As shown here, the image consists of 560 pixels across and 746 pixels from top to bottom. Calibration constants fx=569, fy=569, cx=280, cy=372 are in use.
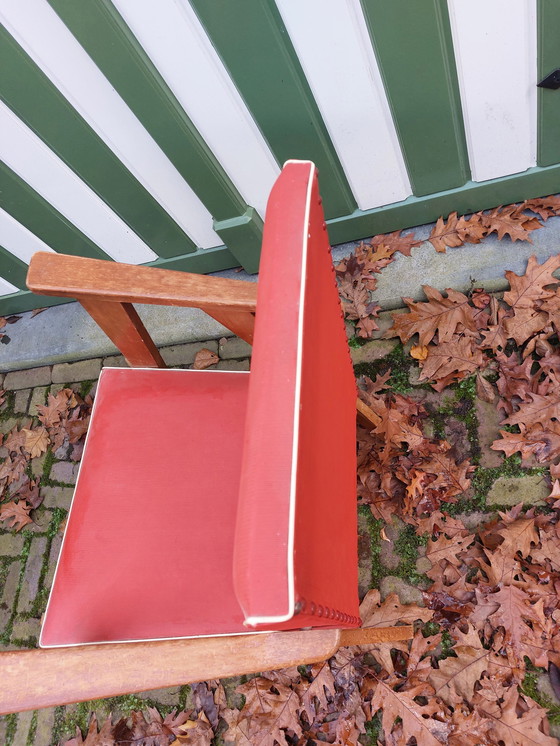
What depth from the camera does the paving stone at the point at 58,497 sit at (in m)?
2.67

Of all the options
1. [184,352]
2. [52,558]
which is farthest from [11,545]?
[184,352]

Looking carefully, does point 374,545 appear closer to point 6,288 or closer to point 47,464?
point 47,464

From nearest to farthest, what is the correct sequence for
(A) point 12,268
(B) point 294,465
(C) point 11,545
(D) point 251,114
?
(B) point 294,465 < (D) point 251,114 < (C) point 11,545 < (A) point 12,268

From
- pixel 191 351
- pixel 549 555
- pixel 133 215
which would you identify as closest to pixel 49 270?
pixel 133 215

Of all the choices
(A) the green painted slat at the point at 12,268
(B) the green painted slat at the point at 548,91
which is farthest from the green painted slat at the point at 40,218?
(B) the green painted slat at the point at 548,91

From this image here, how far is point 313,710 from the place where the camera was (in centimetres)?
199

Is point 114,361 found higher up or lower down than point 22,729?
higher up

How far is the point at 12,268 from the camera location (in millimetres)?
2779

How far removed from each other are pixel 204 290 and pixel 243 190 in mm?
998

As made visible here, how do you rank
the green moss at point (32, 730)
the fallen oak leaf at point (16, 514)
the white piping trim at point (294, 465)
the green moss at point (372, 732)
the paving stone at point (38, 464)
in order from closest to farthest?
1. the white piping trim at point (294, 465)
2. the green moss at point (372, 732)
3. the green moss at point (32, 730)
4. the fallen oak leaf at point (16, 514)
5. the paving stone at point (38, 464)

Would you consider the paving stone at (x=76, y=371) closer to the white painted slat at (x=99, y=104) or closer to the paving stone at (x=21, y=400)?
the paving stone at (x=21, y=400)

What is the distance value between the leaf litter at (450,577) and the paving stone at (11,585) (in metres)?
0.67

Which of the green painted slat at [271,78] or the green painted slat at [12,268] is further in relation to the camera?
the green painted slat at [12,268]

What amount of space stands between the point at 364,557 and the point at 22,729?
1.58m
